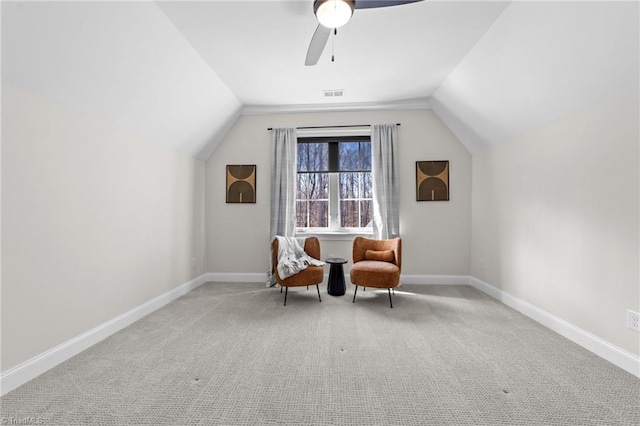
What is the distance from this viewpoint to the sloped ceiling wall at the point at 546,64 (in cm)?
183

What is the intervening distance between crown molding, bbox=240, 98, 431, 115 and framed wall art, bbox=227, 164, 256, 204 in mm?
847

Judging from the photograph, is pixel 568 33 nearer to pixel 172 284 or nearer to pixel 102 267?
pixel 102 267

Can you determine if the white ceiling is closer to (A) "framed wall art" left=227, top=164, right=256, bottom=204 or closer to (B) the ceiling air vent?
(B) the ceiling air vent

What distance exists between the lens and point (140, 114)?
2.78 meters

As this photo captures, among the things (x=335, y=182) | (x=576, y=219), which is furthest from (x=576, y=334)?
(x=335, y=182)

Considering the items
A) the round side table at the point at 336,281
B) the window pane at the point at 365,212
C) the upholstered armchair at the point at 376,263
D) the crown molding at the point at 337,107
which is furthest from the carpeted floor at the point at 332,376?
the crown molding at the point at 337,107

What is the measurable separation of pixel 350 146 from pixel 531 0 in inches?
108

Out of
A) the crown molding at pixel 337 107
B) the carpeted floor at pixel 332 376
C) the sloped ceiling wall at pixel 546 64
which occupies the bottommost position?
the carpeted floor at pixel 332 376

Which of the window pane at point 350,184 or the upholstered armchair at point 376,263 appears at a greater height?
Result: the window pane at point 350,184

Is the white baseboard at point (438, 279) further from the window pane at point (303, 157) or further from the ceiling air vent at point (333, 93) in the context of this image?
the ceiling air vent at point (333, 93)

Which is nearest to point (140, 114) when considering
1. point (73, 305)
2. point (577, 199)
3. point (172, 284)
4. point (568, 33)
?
point (73, 305)

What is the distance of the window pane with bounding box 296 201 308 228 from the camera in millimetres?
4617

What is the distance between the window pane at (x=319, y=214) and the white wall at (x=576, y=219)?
7.64ft

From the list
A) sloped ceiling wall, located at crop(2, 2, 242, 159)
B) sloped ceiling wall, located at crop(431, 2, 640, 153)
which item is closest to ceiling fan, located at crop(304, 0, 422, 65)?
sloped ceiling wall, located at crop(431, 2, 640, 153)
